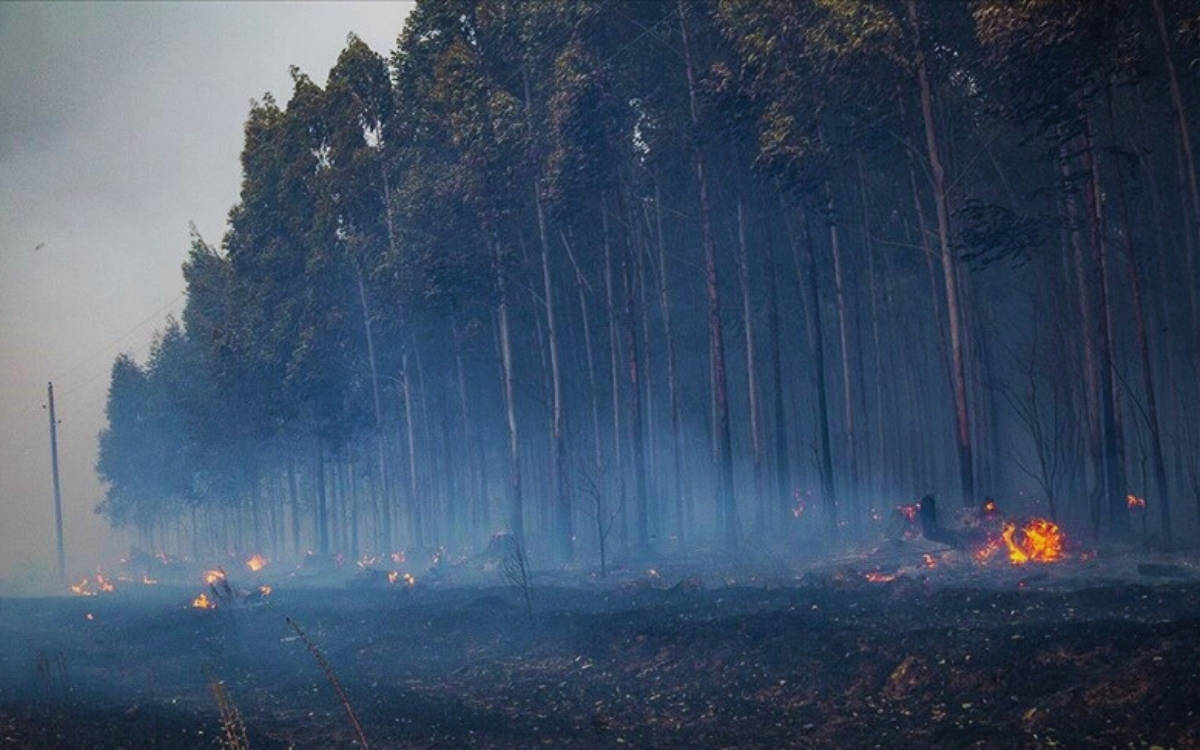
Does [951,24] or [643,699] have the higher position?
[951,24]

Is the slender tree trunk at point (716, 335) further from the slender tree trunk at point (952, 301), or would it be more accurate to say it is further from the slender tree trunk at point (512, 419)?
the slender tree trunk at point (512, 419)

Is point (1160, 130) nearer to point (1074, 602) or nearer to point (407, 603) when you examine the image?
point (1074, 602)

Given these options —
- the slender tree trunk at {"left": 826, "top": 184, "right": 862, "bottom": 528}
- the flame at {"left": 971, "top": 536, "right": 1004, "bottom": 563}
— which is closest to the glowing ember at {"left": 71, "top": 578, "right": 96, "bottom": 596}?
the slender tree trunk at {"left": 826, "top": 184, "right": 862, "bottom": 528}

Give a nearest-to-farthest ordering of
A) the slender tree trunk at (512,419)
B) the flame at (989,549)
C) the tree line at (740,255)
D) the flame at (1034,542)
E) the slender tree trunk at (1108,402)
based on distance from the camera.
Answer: the flame at (1034,542) < the slender tree trunk at (1108,402) < the flame at (989,549) < the tree line at (740,255) < the slender tree trunk at (512,419)

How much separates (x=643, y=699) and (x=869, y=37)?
56.0ft

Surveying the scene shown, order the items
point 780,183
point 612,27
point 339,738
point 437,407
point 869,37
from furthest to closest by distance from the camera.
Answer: point 437,407 < point 612,27 < point 780,183 < point 869,37 < point 339,738

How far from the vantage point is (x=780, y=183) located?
1155 inches

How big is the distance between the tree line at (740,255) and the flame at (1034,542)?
49.6 inches

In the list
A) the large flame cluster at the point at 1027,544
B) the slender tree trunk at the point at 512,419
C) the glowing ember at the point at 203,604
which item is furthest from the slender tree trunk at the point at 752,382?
the glowing ember at the point at 203,604

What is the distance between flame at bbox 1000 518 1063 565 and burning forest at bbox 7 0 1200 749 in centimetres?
8

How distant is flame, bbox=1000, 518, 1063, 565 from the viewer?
21.7 m

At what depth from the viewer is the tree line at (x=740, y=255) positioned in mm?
25344

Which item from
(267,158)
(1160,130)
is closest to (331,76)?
(267,158)

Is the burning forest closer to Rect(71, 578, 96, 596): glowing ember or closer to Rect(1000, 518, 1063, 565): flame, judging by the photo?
Rect(1000, 518, 1063, 565): flame
